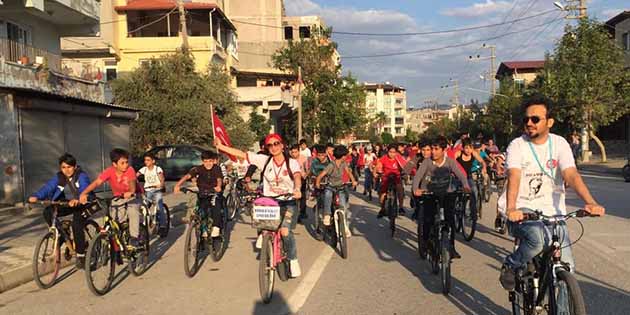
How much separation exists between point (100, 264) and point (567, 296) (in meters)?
5.27

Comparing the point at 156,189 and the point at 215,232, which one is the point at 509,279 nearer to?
the point at 215,232

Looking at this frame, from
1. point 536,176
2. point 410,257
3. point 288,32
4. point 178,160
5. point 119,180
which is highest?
point 288,32

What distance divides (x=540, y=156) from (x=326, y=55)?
4422cm

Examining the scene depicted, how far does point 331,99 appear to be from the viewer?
157 feet

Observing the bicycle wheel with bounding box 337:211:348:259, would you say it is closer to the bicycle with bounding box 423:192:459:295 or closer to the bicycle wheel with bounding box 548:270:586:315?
the bicycle with bounding box 423:192:459:295

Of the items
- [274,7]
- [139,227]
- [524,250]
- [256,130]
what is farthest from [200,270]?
[274,7]

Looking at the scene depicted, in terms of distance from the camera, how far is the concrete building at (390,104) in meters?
147

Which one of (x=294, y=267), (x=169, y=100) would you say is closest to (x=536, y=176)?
(x=294, y=267)

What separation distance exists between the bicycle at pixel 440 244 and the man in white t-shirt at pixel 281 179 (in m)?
1.69

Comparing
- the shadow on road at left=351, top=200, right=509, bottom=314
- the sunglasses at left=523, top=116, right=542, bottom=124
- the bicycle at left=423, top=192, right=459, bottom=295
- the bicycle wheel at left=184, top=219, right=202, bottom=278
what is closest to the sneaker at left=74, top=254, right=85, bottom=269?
the bicycle wheel at left=184, top=219, right=202, bottom=278

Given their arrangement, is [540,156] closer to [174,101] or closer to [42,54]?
[42,54]

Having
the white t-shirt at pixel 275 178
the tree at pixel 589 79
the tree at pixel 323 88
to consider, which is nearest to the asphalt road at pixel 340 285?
the white t-shirt at pixel 275 178

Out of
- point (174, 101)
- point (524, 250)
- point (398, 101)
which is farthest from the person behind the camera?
point (398, 101)

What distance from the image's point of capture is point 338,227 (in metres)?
9.12
